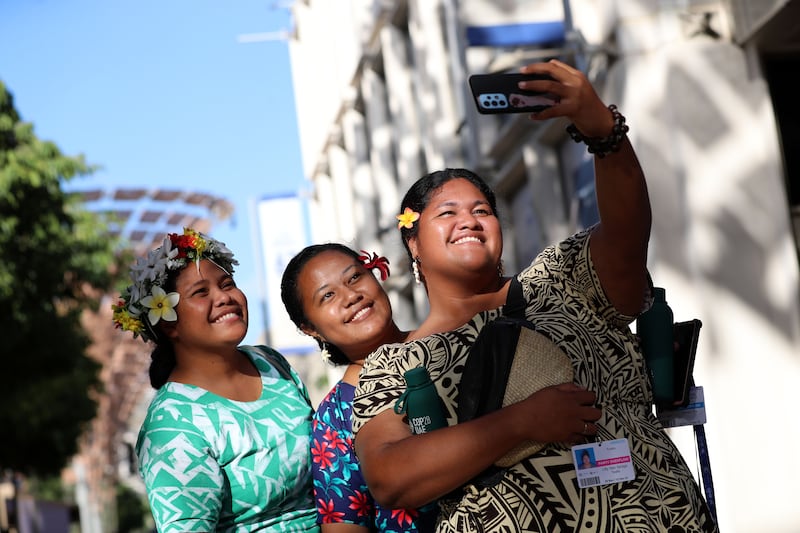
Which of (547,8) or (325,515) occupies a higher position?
(547,8)

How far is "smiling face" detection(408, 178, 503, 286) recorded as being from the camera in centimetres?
315

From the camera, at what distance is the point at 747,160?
9453 millimetres

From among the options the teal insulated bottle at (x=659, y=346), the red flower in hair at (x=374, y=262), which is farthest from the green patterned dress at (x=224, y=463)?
the teal insulated bottle at (x=659, y=346)

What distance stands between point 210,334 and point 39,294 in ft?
58.7

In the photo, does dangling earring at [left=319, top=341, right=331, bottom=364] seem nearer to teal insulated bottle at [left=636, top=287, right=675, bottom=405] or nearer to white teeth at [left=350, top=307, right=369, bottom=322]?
white teeth at [left=350, top=307, right=369, bottom=322]

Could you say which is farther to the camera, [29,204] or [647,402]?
[29,204]

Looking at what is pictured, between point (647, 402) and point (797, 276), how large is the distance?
261 inches

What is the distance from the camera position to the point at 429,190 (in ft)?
10.9

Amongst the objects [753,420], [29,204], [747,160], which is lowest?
[753,420]

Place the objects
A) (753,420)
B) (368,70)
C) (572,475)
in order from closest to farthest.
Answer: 1. (572,475)
2. (753,420)
3. (368,70)

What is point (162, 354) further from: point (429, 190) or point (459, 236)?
point (459, 236)

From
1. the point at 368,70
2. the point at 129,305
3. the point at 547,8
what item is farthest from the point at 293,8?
the point at 129,305

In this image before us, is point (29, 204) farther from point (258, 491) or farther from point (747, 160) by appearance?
point (258, 491)

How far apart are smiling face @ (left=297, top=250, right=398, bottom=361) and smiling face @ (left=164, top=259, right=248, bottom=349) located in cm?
23
